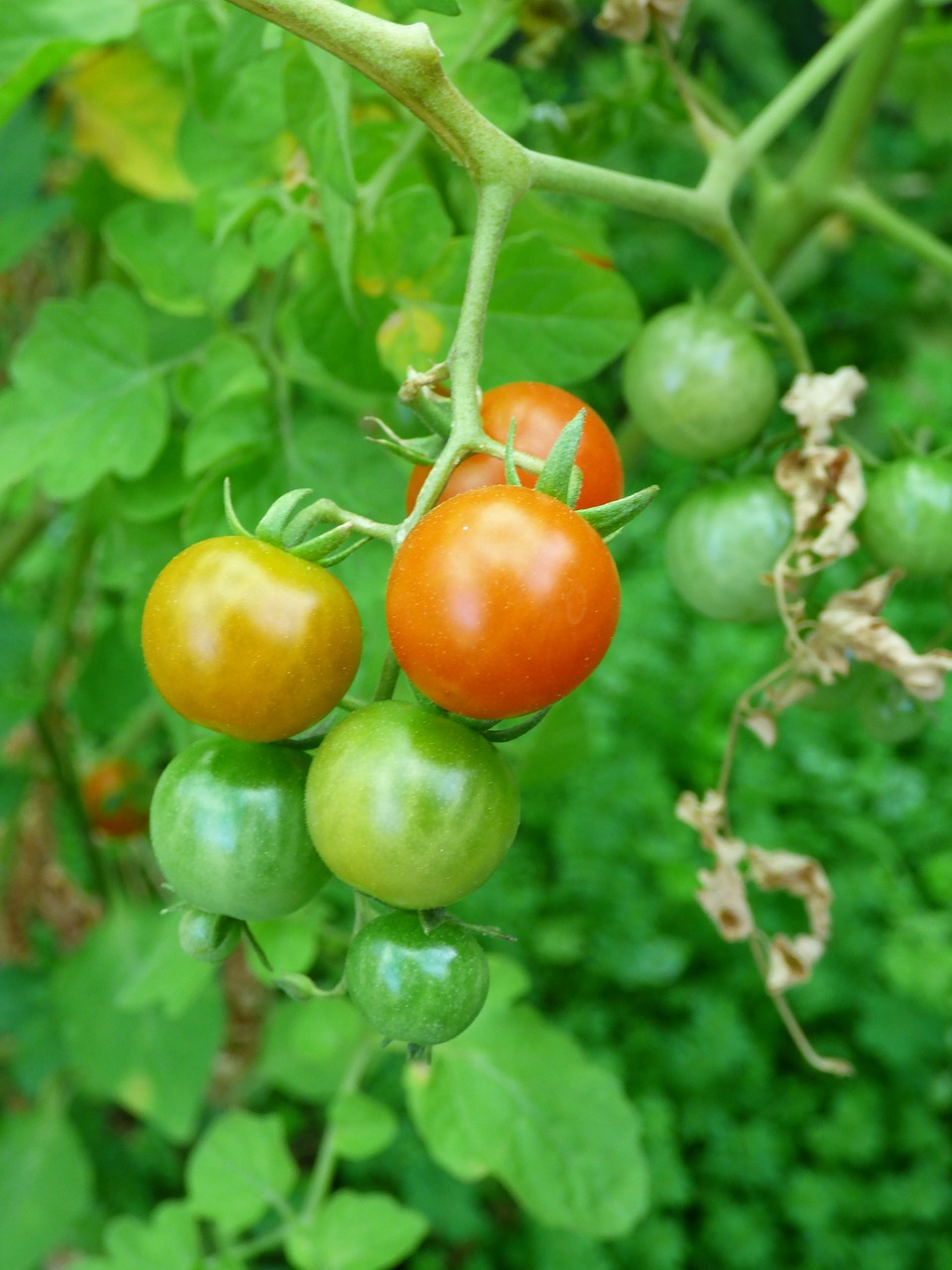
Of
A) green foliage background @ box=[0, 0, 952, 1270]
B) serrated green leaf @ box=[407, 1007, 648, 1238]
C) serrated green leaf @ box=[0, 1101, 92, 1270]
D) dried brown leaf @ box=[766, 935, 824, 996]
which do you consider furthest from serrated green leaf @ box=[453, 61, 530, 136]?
serrated green leaf @ box=[0, 1101, 92, 1270]

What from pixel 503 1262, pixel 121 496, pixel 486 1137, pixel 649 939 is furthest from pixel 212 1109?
pixel 121 496

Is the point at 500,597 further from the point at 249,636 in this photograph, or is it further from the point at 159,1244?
the point at 159,1244

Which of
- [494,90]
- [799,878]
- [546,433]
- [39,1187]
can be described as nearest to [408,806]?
[546,433]

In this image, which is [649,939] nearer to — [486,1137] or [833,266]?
[486,1137]

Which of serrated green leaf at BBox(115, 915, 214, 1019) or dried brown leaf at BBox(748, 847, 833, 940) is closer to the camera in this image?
dried brown leaf at BBox(748, 847, 833, 940)

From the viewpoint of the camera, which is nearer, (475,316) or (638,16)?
(475,316)

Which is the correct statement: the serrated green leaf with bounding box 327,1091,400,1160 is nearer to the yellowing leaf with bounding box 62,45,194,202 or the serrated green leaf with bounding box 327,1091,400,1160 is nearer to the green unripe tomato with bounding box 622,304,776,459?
the green unripe tomato with bounding box 622,304,776,459
